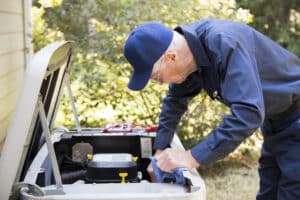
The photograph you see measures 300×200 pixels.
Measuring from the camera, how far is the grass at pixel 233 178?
5.00 metres

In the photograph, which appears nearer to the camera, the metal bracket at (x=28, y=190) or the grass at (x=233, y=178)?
the metal bracket at (x=28, y=190)

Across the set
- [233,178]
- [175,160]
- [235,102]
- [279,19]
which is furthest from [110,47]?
[279,19]

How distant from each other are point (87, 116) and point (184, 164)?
3.48m

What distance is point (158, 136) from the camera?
272 centimetres

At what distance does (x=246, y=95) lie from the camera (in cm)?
198

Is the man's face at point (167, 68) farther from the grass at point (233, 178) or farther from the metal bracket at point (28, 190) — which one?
the grass at point (233, 178)

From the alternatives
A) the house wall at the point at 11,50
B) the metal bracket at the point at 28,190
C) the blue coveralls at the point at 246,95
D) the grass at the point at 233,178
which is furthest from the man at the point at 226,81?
the grass at the point at 233,178

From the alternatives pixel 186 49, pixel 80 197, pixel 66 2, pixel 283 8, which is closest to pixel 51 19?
pixel 66 2

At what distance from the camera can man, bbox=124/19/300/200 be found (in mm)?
2008

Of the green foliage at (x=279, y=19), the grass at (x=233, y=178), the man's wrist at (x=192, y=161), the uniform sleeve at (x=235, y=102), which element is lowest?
the grass at (x=233, y=178)

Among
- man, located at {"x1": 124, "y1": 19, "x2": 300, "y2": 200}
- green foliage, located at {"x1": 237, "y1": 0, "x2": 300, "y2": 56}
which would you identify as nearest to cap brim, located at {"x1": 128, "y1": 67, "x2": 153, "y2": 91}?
man, located at {"x1": 124, "y1": 19, "x2": 300, "y2": 200}

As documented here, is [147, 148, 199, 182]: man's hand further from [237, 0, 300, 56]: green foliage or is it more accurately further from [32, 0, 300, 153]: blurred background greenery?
[237, 0, 300, 56]: green foliage

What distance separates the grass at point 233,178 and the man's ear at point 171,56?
2938 mm

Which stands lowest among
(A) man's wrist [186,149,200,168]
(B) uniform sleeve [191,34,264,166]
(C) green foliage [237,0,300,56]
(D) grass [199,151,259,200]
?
(D) grass [199,151,259,200]
